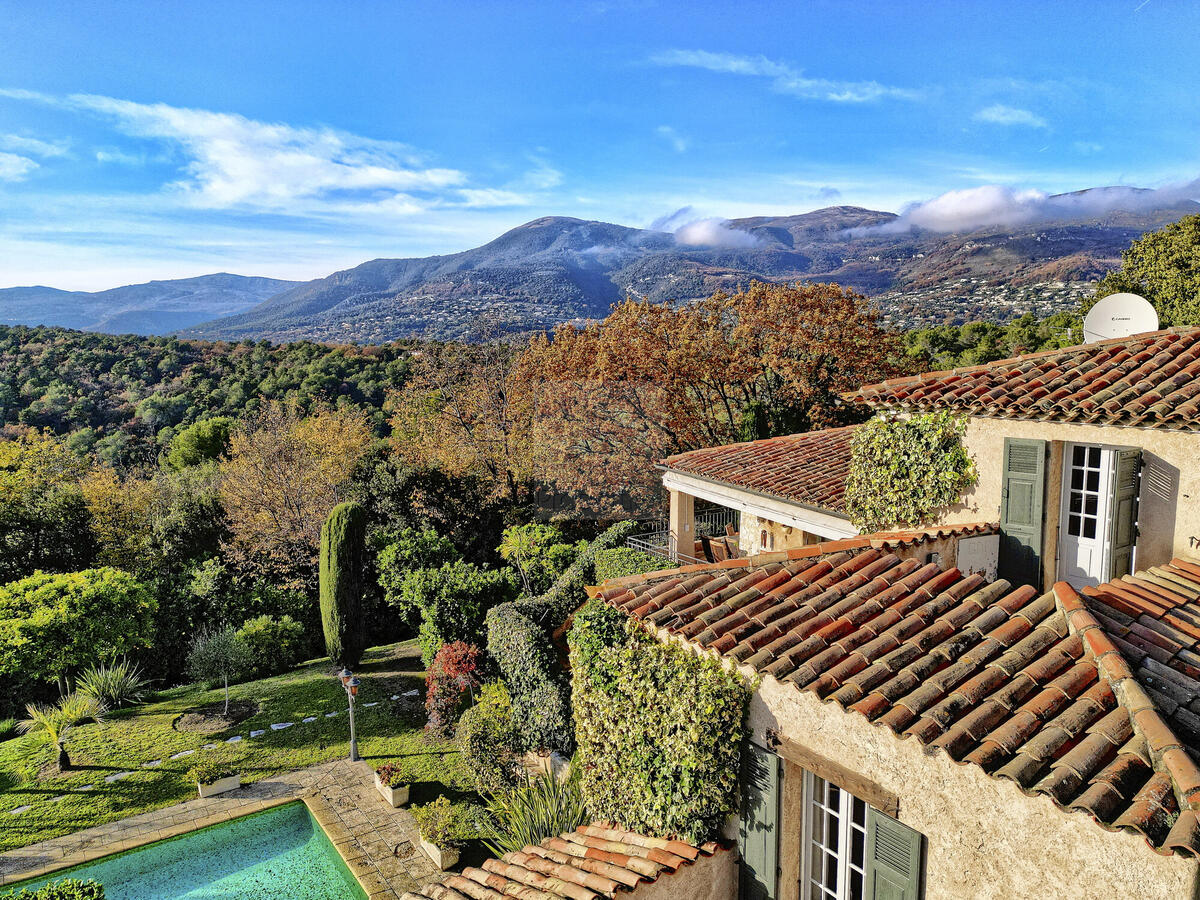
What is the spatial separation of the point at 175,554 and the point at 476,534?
11.4m

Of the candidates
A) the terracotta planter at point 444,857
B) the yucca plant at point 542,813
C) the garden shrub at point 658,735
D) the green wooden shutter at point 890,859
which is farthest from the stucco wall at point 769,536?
the green wooden shutter at point 890,859

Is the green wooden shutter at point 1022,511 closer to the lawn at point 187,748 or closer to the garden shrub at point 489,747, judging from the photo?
the garden shrub at point 489,747

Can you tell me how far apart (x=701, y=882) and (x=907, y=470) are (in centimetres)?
675

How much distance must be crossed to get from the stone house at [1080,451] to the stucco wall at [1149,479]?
1cm

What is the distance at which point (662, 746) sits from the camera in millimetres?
7156

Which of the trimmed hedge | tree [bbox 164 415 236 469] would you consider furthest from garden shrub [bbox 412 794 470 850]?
tree [bbox 164 415 236 469]

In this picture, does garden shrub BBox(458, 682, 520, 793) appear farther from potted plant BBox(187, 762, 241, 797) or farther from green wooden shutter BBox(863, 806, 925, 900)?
green wooden shutter BBox(863, 806, 925, 900)

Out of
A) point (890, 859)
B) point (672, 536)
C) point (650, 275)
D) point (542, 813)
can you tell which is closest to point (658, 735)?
point (890, 859)

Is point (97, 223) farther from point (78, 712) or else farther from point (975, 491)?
point (975, 491)

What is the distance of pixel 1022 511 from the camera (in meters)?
9.36

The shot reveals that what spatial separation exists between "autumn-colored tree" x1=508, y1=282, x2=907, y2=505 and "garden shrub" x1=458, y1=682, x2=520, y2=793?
1504 centimetres

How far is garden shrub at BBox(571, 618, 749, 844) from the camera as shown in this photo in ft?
22.2

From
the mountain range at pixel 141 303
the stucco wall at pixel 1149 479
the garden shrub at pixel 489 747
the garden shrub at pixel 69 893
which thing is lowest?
the garden shrub at pixel 489 747

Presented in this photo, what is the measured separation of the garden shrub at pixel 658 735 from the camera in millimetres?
6777
